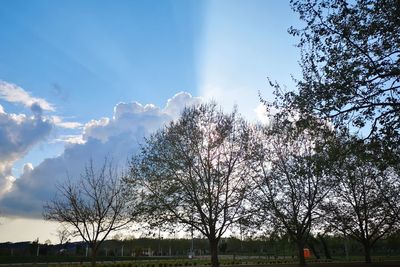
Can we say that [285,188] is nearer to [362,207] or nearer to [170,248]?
[362,207]

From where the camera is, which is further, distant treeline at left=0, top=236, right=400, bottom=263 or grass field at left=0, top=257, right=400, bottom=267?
distant treeline at left=0, top=236, right=400, bottom=263

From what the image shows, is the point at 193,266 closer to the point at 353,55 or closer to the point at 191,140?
the point at 191,140

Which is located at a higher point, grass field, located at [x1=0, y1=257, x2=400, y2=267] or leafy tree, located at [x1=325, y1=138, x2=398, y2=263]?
leafy tree, located at [x1=325, y1=138, x2=398, y2=263]

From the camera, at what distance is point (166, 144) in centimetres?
3159

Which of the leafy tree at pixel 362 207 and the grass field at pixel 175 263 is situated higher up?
the leafy tree at pixel 362 207

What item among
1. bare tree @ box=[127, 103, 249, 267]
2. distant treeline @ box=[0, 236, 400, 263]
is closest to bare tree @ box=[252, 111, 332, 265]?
bare tree @ box=[127, 103, 249, 267]

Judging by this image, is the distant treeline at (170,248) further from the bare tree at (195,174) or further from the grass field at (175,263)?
the bare tree at (195,174)

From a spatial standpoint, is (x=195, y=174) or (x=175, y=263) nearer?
(x=195, y=174)

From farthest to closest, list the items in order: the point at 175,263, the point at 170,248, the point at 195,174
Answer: the point at 170,248, the point at 175,263, the point at 195,174

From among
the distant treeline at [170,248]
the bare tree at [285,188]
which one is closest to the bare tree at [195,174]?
the bare tree at [285,188]

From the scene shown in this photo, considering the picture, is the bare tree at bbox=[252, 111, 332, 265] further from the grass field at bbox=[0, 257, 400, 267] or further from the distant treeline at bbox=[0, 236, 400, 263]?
the distant treeline at bbox=[0, 236, 400, 263]

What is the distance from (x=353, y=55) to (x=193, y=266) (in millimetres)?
32999

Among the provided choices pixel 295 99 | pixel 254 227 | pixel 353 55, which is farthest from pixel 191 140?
pixel 353 55

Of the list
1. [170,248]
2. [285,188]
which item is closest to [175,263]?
[285,188]
